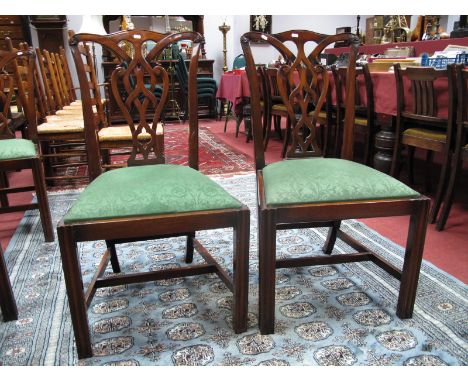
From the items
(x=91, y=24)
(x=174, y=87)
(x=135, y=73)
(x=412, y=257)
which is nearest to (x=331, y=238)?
(x=412, y=257)

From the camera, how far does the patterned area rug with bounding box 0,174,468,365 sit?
1138mm

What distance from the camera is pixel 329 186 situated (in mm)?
1157

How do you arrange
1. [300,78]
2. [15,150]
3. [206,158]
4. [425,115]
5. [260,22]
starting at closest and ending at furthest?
[300,78] → [15,150] → [425,115] → [206,158] → [260,22]

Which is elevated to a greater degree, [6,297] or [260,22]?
[260,22]

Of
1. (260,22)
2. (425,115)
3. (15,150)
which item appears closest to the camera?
(15,150)

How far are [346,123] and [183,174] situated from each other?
67 cm

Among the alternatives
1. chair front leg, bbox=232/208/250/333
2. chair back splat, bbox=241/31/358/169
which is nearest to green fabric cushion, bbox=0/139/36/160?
chair back splat, bbox=241/31/358/169

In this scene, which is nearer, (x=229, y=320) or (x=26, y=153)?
(x=229, y=320)

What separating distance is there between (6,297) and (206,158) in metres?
2.57

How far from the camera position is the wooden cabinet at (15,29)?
19.1ft

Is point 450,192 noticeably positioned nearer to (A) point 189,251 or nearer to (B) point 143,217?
(A) point 189,251

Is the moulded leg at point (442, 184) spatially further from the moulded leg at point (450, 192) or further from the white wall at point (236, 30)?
the white wall at point (236, 30)

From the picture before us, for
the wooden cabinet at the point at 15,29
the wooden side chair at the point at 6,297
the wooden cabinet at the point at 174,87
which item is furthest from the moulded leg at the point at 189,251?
the wooden cabinet at the point at 15,29

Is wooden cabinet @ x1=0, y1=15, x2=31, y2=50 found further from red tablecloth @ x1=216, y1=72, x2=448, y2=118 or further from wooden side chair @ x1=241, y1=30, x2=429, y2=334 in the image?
wooden side chair @ x1=241, y1=30, x2=429, y2=334
